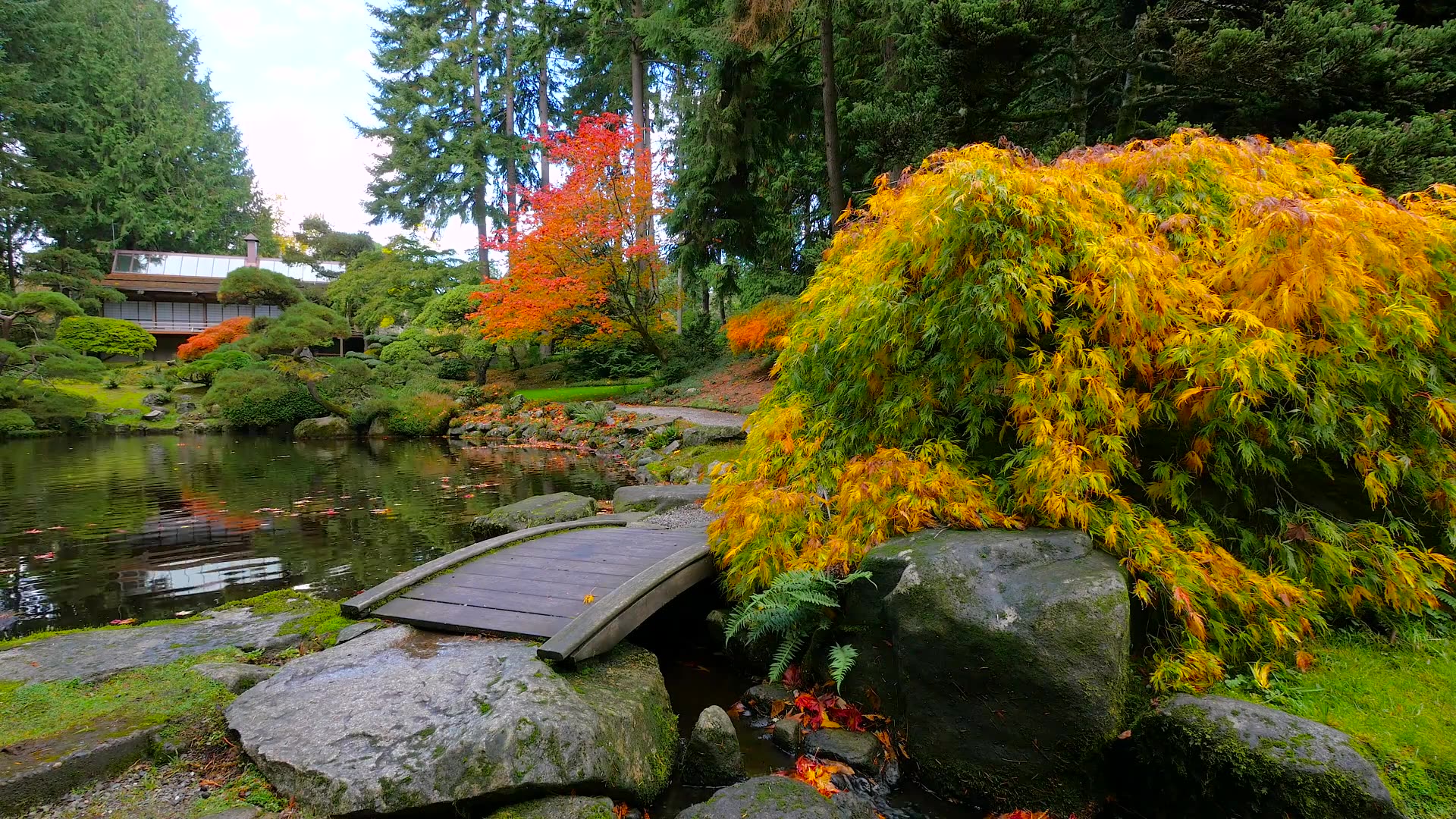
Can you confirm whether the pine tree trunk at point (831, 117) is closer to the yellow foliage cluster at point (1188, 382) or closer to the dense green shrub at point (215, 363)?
the yellow foliage cluster at point (1188, 382)

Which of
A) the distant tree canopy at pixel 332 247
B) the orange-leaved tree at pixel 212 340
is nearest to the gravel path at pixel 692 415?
the orange-leaved tree at pixel 212 340

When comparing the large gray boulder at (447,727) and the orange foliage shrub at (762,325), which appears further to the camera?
the orange foliage shrub at (762,325)

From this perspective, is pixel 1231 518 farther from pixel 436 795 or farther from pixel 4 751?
pixel 4 751

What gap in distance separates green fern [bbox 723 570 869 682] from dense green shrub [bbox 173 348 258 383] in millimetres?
21785

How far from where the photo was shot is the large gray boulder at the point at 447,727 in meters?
2.44

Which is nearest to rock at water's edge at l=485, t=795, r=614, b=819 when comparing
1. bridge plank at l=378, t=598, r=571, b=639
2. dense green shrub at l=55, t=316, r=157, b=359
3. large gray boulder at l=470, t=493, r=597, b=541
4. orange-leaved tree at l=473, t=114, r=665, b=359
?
bridge plank at l=378, t=598, r=571, b=639

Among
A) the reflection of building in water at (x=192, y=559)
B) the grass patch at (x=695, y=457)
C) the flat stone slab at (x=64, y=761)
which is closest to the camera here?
the flat stone slab at (x=64, y=761)

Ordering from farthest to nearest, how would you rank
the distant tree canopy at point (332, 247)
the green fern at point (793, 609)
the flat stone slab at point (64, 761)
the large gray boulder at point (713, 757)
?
the distant tree canopy at point (332, 247)
the green fern at point (793, 609)
the large gray boulder at point (713, 757)
the flat stone slab at point (64, 761)

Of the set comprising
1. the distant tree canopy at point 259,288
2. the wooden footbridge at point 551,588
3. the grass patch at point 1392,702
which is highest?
the distant tree canopy at point 259,288

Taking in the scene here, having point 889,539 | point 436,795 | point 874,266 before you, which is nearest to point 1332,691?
point 889,539

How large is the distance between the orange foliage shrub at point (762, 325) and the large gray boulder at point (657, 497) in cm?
709

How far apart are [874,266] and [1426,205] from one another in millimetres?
2798

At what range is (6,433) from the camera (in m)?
15.4

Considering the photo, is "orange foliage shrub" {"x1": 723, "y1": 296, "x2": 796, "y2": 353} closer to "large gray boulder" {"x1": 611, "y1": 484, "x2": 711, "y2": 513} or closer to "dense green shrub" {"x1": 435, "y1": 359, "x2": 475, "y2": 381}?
"large gray boulder" {"x1": 611, "y1": 484, "x2": 711, "y2": 513}
